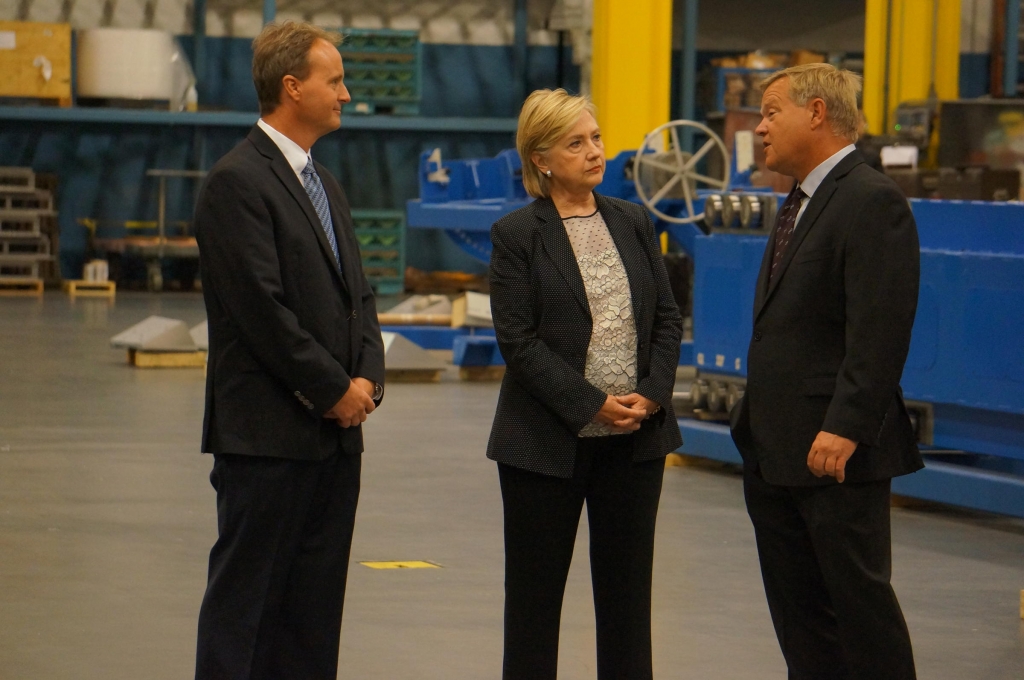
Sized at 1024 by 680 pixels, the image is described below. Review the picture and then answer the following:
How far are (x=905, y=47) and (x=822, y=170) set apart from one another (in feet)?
41.7

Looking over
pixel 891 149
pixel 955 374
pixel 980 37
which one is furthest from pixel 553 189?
pixel 980 37

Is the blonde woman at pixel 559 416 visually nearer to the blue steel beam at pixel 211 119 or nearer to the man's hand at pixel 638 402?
the man's hand at pixel 638 402

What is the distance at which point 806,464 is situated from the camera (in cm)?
289

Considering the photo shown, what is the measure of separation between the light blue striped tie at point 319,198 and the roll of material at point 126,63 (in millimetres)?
14717

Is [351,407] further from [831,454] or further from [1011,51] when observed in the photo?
[1011,51]

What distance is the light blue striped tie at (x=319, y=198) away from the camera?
297cm

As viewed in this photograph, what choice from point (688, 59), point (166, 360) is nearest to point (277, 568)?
point (166, 360)

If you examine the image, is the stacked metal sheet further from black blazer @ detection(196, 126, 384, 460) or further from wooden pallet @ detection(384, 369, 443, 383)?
black blazer @ detection(196, 126, 384, 460)

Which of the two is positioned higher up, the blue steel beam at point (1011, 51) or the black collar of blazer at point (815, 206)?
the blue steel beam at point (1011, 51)

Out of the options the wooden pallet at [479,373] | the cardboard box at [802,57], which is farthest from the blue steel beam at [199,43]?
the wooden pallet at [479,373]

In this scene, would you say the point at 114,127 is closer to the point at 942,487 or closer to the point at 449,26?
the point at 449,26

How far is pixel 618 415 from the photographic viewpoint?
3.00 meters

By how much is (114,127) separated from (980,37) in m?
11.8

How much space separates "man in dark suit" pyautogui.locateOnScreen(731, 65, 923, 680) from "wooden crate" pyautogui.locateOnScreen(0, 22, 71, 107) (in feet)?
50.4
